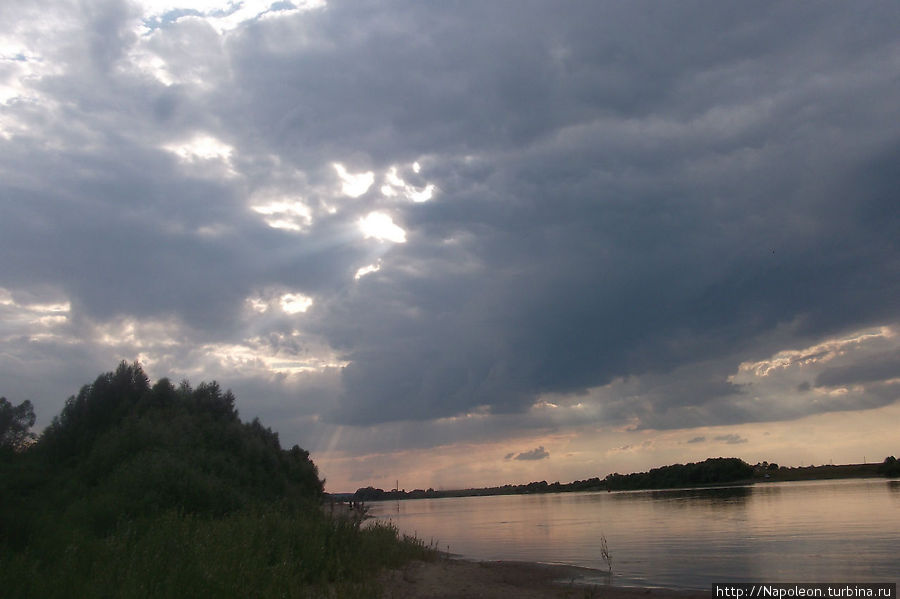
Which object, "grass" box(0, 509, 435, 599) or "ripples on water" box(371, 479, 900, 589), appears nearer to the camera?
"grass" box(0, 509, 435, 599)

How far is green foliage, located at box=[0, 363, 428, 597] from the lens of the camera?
12992mm

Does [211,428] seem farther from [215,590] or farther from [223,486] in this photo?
[215,590]

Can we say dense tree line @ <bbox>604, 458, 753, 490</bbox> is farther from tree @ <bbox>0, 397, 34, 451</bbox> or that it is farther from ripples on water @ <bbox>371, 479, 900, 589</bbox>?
tree @ <bbox>0, 397, 34, 451</bbox>

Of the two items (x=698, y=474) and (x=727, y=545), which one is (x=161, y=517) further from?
(x=698, y=474)

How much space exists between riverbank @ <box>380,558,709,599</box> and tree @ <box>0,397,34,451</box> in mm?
32794

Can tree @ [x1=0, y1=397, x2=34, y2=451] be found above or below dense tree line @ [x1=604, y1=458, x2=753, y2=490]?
above

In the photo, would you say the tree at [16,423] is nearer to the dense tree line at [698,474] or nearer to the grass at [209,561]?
the grass at [209,561]

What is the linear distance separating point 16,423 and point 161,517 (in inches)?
1225

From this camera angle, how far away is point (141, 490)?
26.2 metres

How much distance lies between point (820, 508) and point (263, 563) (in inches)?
1927

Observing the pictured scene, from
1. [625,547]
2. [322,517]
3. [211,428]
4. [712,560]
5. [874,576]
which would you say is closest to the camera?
[874,576]

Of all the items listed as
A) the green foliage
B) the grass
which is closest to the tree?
the green foliage

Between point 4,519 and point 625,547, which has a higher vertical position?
point 4,519

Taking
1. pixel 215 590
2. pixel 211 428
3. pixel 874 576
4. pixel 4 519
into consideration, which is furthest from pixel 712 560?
pixel 211 428
